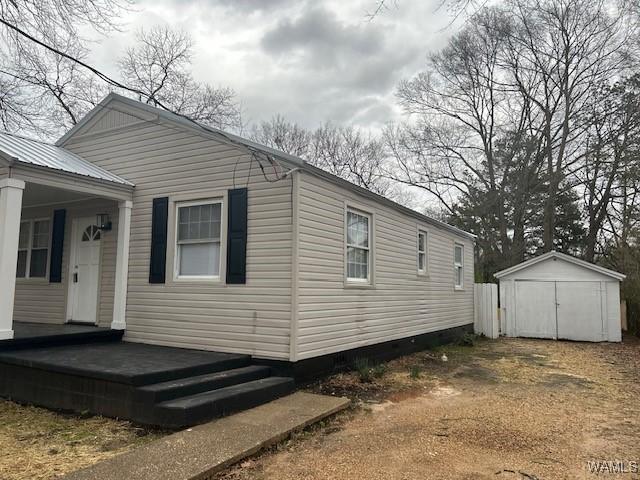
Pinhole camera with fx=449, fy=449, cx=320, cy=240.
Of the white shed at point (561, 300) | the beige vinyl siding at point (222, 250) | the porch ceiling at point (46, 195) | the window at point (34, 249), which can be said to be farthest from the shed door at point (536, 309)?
the window at point (34, 249)

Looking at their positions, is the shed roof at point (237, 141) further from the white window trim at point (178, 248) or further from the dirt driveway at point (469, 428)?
the dirt driveway at point (469, 428)

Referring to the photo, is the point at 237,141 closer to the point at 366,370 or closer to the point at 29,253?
the point at 366,370

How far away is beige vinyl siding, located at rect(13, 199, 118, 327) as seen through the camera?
7840 millimetres

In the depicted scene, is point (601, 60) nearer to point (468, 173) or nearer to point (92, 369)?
point (468, 173)

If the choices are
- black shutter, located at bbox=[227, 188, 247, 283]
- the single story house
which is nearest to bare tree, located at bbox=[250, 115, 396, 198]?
the single story house

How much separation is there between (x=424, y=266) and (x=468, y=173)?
15.1 m

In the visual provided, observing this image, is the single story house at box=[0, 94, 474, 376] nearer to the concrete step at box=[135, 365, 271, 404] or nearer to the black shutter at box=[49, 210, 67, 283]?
the black shutter at box=[49, 210, 67, 283]

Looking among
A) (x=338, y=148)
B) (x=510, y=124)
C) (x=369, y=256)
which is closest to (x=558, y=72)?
(x=510, y=124)

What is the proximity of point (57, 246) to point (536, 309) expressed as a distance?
1323 centimetres

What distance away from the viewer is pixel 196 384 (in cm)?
501

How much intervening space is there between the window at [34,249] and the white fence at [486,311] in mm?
12008

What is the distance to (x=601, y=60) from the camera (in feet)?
66.0

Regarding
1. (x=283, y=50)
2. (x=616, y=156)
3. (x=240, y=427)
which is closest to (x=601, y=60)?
(x=616, y=156)

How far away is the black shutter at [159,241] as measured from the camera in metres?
7.24
